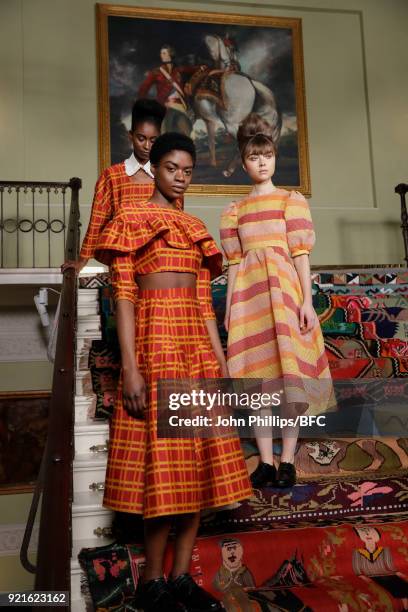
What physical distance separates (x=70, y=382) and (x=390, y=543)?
1410 mm

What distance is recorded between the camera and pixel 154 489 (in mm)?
2037

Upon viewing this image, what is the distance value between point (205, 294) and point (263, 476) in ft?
2.79

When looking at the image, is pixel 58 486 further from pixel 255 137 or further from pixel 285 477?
pixel 255 137

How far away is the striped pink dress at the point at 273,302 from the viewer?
2.91 metres

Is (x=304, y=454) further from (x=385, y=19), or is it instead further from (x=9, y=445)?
(x=385, y=19)

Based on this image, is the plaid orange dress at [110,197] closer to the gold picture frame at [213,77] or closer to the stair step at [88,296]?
the stair step at [88,296]

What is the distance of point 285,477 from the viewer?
8.96 ft

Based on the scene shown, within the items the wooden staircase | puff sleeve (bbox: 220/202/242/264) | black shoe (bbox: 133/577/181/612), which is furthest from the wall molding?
black shoe (bbox: 133/577/181/612)

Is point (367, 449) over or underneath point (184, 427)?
underneath

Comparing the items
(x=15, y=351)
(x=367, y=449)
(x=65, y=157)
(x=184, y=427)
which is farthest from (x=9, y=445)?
(x=184, y=427)

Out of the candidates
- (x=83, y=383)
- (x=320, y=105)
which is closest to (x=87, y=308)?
(x=83, y=383)

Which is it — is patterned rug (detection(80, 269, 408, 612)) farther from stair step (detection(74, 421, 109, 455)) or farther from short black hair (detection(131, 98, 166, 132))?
short black hair (detection(131, 98, 166, 132))

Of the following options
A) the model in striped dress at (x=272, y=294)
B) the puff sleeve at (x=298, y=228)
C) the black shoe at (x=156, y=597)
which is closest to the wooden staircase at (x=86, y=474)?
the black shoe at (x=156, y=597)

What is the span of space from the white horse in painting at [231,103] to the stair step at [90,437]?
18.1ft
